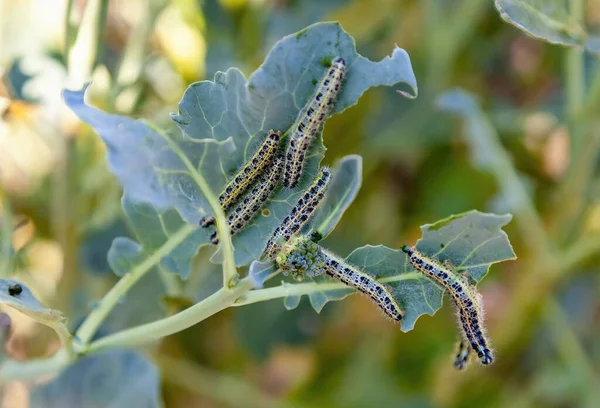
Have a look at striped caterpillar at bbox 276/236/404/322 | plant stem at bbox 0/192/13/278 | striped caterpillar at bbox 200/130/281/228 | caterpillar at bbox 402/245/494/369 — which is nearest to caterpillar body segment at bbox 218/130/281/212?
striped caterpillar at bbox 200/130/281/228

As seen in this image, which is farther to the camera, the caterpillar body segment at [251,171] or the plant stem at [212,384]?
the plant stem at [212,384]

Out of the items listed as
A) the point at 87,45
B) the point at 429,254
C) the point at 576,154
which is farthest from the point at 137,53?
the point at 576,154

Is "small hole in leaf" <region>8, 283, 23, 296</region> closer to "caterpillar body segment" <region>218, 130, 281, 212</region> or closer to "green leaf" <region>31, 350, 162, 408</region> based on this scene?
"green leaf" <region>31, 350, 162, 408</region>

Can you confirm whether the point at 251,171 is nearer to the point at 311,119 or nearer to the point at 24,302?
the point at 311,119

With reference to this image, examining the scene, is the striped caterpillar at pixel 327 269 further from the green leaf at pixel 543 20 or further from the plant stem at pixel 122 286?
the green leaf at pixel 543 20

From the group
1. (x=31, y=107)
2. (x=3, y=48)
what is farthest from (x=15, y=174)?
(x=31, y=107)

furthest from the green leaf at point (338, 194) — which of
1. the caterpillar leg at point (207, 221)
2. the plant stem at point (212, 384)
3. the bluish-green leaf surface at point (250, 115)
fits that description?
the plant stem at point (212, 384)
